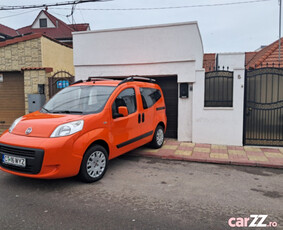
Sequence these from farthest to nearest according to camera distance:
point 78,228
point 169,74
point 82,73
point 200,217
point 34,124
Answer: point 82,73, point 169,74, point 34,124, point 200,217, point 78,228

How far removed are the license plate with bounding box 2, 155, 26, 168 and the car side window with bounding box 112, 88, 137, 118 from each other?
1.84m

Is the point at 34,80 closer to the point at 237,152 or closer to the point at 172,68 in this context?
the point at 172,68

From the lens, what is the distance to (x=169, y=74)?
316 inches

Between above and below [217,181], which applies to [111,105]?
above

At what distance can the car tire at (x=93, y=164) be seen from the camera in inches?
169

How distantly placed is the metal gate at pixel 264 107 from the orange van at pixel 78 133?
11.0 ft

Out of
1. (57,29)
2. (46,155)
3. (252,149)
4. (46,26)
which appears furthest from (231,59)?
(46,26)

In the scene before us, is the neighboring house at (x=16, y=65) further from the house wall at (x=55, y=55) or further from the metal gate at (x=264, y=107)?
the metal gate at (x=264, y=107)

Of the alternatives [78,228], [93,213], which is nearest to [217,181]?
[93,213]

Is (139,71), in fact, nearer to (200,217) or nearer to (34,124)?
(34,124)

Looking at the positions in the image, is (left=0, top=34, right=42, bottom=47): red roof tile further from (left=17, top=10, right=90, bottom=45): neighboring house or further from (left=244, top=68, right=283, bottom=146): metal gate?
(left=17, top=10, right=90, bottom=45): neighboring house

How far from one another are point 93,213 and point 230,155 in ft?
13.9

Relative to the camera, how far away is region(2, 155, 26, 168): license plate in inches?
156

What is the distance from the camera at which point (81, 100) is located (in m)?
5.17
